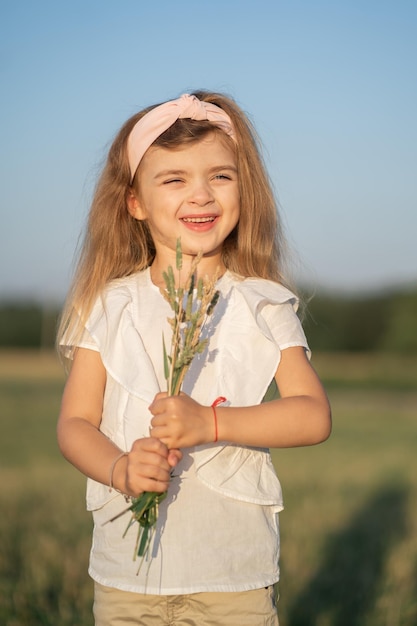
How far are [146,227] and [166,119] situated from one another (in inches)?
16.5

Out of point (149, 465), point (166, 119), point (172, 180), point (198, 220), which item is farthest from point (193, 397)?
point (166, 119)

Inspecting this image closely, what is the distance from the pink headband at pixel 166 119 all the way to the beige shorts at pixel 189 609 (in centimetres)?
136

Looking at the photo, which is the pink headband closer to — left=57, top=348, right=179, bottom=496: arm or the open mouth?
the open mouth

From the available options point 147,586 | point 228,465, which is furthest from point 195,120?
point 147,586

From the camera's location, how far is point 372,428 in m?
17.6

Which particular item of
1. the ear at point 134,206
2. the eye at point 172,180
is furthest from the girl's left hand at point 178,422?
the ear at point 134,206

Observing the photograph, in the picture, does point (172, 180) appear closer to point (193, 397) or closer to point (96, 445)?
point (193, 397)

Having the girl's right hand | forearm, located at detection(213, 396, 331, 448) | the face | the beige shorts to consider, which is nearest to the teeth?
the face

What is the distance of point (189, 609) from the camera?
9.56 feet

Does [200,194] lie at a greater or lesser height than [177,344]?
greater

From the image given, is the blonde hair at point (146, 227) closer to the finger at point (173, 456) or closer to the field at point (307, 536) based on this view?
the finger at point (173, 456)

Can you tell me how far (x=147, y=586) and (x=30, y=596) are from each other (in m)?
2.01

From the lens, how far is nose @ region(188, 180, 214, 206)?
3.08 meters

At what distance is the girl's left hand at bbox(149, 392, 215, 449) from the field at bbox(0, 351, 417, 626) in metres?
2.11
